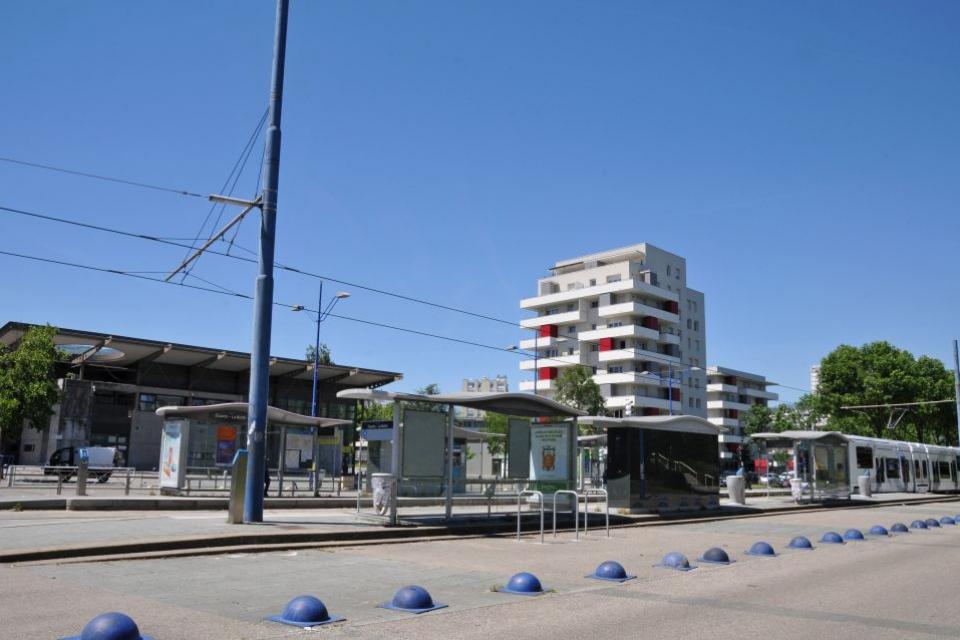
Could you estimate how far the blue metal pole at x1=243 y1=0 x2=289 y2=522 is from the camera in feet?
51.4

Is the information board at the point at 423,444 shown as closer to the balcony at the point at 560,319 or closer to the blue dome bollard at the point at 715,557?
Answer: the blue dome bollard at the point at 715,557

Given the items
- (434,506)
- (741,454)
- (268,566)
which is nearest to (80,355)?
(434,506)

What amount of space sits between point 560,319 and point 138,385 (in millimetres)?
43253

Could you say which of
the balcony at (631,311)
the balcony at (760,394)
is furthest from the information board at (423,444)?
the balcony at (760,394)

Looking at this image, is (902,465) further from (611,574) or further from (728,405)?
(728,405)

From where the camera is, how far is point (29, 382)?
36.7 metres

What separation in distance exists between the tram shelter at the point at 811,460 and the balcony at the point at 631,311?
4432 cm

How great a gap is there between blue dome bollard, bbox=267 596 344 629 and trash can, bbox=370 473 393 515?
8956 millimetres

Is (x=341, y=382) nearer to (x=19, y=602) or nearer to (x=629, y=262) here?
(x=629, y=262)

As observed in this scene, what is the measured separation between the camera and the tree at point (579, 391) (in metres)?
65.6

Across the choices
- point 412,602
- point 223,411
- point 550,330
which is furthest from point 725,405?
point 412,602

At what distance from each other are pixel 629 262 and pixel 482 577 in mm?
73629

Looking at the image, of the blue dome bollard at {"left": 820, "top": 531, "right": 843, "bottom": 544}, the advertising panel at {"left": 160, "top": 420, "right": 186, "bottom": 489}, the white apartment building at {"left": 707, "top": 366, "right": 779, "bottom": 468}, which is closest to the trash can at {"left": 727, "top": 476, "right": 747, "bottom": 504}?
the blue dome bollard at {"left": 820, "top": 531, "right": 843, "bottom": 544}

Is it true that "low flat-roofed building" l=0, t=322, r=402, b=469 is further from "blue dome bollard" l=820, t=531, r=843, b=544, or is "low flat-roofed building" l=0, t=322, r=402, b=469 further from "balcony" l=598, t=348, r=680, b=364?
"blue dome bollard" l=820, t=531, r=843, b=544
